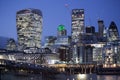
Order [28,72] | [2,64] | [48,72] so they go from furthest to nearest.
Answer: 1. [48,72]
2. [28,72]
3. [2,64]

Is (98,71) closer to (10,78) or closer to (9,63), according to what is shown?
(9,63)

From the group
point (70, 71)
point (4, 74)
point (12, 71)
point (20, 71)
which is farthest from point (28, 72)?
point (70, 71)

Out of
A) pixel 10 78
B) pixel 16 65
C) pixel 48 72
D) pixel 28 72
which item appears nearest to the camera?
pixel 10 78

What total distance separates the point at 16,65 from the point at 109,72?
90801mm

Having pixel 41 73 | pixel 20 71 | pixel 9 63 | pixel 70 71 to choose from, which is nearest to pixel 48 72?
pixel 41 73

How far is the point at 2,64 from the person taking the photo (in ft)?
346

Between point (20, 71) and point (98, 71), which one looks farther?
point (98, 71)

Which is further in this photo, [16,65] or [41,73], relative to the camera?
[41,73]

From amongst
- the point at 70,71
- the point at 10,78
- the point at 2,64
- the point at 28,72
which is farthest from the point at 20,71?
the point at 70,71

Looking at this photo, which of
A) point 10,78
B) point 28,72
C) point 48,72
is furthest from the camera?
point 48,72

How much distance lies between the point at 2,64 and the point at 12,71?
723 cm

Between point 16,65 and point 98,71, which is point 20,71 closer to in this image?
point 16,65

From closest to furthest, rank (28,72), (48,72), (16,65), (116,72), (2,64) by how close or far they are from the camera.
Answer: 1. (2,64)
2. (16,65)
3. (28,72)
4. (48,72)
5. (116,72)

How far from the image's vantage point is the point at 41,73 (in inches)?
5128
